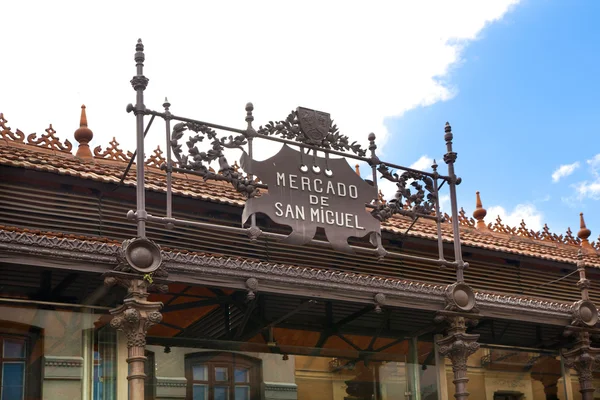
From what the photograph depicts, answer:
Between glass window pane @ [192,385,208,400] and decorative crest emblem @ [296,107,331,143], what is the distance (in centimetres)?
448

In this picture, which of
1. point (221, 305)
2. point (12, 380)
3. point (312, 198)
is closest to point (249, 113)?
point (312, 198)

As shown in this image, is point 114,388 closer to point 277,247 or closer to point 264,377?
point 264,377

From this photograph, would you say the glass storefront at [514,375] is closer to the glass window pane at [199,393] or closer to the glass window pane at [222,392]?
the glass window pane at [222,392]

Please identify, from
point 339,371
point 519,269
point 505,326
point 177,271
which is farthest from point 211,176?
point 519,269

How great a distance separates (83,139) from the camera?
19.8 metres

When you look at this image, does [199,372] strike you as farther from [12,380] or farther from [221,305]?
[12,380]

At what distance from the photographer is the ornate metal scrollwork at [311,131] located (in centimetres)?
1686

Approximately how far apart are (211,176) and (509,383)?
26.5ft

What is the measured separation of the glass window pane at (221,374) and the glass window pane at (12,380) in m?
3.17

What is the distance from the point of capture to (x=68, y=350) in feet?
49.3

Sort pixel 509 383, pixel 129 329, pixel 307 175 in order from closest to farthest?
pixel 129 329 < pixel 307 175 < pixel 509 383

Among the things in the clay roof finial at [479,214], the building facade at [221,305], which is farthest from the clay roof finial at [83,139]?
the clay roof finial at [479,214]

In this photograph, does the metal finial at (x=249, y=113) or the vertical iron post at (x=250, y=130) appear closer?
the vertical iron post at (x=250, y=130)

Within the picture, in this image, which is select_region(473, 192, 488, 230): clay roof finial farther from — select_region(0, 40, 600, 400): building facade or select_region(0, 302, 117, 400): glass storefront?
select_region(0, 302, 117, 400): glass storefront
